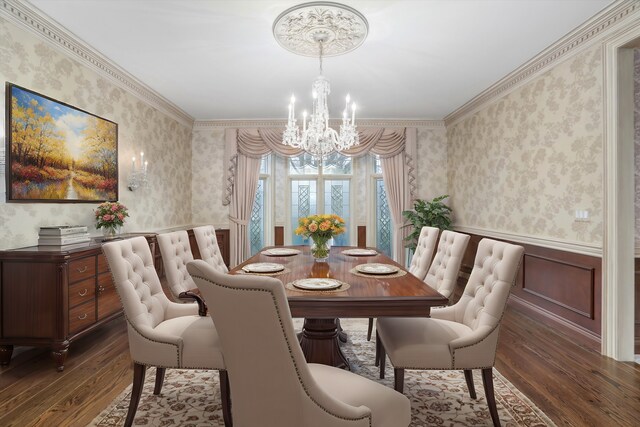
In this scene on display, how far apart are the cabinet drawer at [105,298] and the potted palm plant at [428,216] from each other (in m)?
4.17

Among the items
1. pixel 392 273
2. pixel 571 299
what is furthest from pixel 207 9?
pixel 571 299

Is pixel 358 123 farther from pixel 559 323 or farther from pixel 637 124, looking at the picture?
pixel 559 323

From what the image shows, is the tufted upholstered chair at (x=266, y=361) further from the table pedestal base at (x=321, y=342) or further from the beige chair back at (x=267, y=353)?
the table pedestal base at (x=321, y=342)

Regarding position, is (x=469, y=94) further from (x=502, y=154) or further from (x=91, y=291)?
(x=91, y=291)

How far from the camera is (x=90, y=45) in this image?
3.29 m

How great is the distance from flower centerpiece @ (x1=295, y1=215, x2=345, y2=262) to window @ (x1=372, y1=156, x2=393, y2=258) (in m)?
3.67

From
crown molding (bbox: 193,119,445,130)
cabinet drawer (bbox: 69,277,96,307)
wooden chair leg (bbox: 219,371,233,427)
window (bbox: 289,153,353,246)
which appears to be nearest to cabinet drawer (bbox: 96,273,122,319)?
cabinet drawer (bbox: 69,277,96,307)

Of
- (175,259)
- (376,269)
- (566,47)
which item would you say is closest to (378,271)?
(376,269)

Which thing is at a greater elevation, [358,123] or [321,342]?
[358,123]

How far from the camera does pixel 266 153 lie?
5.95 metres

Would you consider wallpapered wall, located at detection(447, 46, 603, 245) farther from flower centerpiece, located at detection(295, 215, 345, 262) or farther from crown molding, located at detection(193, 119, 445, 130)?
flower centerpiece, located at detection(295, 215, 345, 262)

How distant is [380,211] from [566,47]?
3.60 m

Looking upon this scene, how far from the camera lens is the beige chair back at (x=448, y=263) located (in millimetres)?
2365

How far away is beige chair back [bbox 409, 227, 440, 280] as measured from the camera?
9.32ft
